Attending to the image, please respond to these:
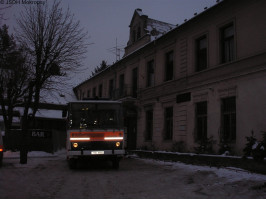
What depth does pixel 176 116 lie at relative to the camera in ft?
62.9

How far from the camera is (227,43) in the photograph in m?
16.1

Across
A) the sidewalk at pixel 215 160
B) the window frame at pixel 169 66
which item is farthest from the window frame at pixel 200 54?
the sidewalk at pixel 215 160

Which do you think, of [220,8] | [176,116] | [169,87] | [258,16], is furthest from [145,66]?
[258,16]

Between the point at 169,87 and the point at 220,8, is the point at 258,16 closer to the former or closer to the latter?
the point at 220,8

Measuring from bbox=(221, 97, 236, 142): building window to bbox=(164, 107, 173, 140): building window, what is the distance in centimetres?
484

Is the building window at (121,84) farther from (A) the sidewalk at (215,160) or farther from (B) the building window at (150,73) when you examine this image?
(A) the sidewalk at (215,160)

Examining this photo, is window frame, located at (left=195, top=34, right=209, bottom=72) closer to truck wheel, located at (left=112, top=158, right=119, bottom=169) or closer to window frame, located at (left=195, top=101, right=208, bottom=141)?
window frame, located at (left=195, top=101, right=208, bottom=141)

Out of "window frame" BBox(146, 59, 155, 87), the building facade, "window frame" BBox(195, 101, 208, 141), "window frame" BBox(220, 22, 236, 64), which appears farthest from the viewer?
"window frame" BBox(146, 59, 155, 87)

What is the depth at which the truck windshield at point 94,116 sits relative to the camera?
1273 centimetres

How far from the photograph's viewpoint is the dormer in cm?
2398

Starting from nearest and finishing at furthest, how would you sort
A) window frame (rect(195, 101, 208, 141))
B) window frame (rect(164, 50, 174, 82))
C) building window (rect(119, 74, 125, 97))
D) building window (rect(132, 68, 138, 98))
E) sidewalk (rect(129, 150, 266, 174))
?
1. sidewalk (rect(129, 150, 266, 174))
2. window frame (rect(195, 101, 208, 141))
3. window frame (rect(164, 50, 174, 82))
4. building window (rect(132, 68, 138, 98))
5. building window (rect(119, 74, 125, 97))

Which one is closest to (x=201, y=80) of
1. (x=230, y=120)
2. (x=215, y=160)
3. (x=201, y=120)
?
(x=201, y=120)

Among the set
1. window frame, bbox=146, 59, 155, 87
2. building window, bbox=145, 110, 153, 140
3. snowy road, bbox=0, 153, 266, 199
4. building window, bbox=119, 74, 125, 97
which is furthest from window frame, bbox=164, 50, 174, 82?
snowy road, bbox=0, 153, 266, 199

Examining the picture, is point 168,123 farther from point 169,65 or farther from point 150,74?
point 150,74
